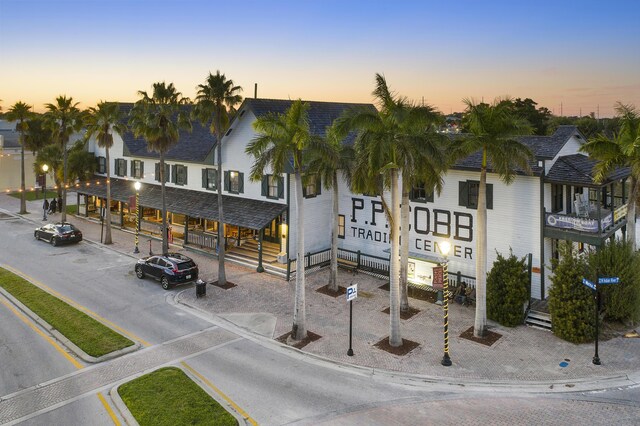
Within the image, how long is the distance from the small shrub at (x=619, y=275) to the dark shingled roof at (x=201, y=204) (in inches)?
722

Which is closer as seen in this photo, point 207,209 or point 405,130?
point 405,130

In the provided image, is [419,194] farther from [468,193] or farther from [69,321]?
[69,321]

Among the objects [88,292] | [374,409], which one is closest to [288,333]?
[374,409]

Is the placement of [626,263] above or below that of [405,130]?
below

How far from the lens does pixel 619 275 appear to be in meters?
19.9

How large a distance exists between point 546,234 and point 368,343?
10814mm

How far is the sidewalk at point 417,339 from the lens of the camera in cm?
1739

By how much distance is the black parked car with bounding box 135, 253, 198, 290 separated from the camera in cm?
2678

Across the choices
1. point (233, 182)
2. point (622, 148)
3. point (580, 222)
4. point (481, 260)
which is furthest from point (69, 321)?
point (622, 148)

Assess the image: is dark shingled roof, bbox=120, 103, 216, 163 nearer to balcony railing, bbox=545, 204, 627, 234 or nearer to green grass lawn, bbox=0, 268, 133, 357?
green grass lawn, bbox=0, 268, 133, 357

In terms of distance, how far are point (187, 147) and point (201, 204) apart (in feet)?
23.3

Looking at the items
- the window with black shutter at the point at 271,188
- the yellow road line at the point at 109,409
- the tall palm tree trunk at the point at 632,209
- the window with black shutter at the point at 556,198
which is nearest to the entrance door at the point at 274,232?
the window with black shutter at the point at 271,188

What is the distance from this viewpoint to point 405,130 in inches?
752

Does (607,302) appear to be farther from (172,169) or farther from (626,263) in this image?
(172,169)
